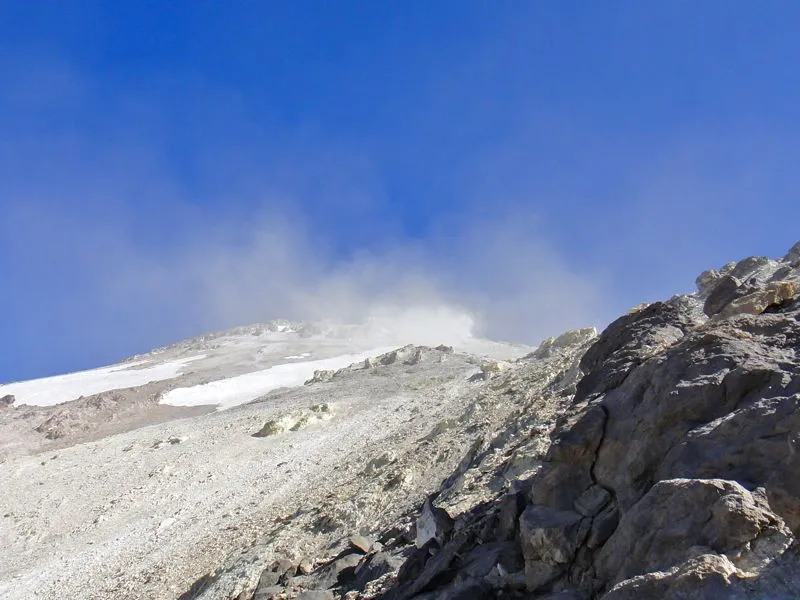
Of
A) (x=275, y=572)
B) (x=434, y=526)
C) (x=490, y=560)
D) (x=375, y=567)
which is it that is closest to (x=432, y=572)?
(x=490, y=560)

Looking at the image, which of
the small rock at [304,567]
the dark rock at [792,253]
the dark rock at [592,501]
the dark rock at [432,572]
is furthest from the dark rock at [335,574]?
the dark rock at [792,253]

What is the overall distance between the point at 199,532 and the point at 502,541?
17.5 meters

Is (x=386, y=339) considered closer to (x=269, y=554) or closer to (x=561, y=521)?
(x=269, y=554)

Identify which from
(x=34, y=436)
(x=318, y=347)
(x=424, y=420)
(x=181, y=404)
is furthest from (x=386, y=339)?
(x=424, y=420)

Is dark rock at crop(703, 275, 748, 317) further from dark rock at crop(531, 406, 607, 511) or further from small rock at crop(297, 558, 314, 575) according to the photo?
small rock at crop(297, 558, 314, 575)

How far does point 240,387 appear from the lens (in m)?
63.8

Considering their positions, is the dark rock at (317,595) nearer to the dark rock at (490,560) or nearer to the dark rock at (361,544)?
the dark rock at (361,544)

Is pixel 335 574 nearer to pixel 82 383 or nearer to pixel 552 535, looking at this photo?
pixel 552 535

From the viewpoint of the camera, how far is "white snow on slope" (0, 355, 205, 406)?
227 ft

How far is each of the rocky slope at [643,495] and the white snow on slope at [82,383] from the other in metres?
63.1

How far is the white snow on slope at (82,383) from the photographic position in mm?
69250

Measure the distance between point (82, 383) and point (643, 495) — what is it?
7948 cm

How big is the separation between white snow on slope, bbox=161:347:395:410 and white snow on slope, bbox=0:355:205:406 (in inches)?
506

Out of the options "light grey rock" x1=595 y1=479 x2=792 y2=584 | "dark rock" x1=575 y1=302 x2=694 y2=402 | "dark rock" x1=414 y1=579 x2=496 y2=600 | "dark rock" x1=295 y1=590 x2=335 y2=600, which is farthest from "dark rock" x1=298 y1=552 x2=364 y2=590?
"light grey rock" x1=595 y1=479 x2=792 y2=584
